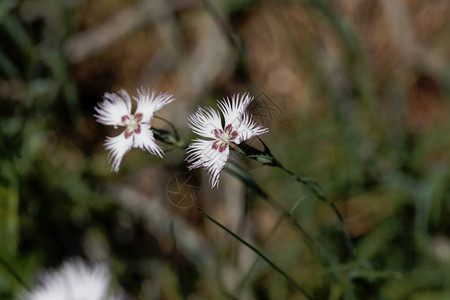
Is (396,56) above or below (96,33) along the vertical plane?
above

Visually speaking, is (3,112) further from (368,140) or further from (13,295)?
(368,140)

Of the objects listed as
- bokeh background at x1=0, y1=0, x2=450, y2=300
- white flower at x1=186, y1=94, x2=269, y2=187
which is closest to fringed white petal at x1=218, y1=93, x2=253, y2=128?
white flower at x1=186, y1=94, x2=269, y2=187

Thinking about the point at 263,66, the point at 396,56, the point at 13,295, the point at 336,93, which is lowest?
the point at 13,295

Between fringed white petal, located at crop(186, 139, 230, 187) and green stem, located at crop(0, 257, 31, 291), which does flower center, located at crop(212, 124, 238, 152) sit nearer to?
fringed white petal, located at crop(186, 139, 230, 187)

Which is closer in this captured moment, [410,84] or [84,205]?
[84,205]

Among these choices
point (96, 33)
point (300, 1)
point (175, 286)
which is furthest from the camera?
point (96, 33)

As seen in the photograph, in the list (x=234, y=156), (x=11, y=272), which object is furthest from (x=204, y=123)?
(x=11, y=272)

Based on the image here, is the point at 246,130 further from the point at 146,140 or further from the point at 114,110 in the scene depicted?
the point at 114,110

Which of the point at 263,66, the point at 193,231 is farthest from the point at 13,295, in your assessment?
the point at 263,66
